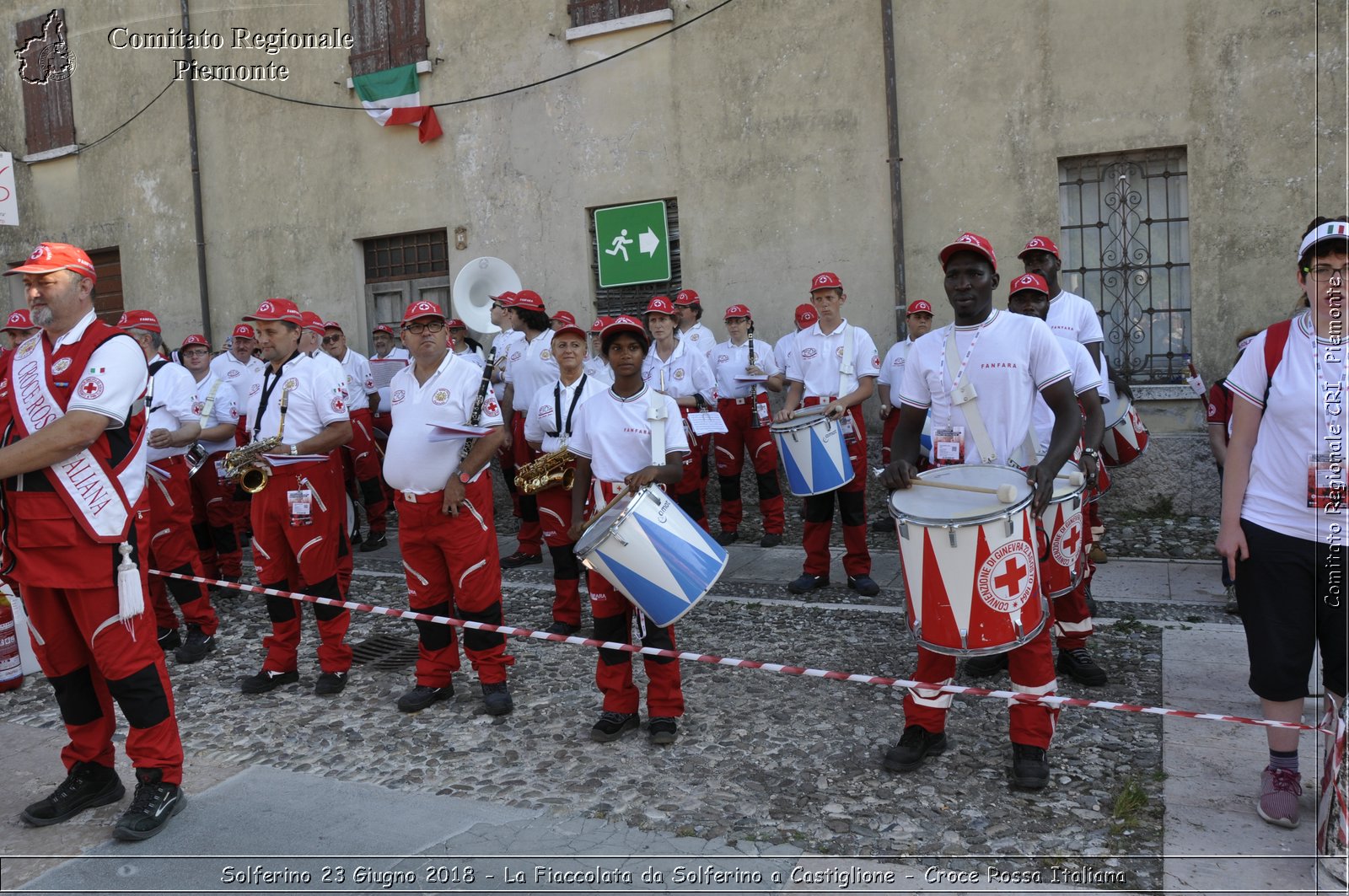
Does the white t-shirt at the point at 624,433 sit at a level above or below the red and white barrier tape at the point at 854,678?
above

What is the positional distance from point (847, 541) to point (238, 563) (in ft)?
16.7

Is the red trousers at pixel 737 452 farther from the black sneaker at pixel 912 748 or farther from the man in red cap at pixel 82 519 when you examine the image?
the man in red cap at pixel 82 519

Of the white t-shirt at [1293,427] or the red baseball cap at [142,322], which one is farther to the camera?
the red baseball cap at [142,322]

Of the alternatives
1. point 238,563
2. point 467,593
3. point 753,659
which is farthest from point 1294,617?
point 238,563

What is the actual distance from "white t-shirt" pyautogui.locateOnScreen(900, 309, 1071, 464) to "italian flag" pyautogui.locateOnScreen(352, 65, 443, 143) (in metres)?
10.1

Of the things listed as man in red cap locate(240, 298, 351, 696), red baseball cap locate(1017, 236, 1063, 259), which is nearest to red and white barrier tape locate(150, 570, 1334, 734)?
man in red cap locate(240, 298, 351, 696)

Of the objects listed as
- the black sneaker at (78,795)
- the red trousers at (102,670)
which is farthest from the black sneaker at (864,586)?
the black sneaker at (78,795)

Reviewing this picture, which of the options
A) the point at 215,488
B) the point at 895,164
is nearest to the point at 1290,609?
the point at 895,164

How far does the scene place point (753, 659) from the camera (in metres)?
6.27

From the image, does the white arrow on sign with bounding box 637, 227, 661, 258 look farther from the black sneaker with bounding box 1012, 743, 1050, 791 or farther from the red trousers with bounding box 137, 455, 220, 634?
the black sneaker with bounding box 1012, 743, 1050, 791

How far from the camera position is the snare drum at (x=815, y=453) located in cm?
721

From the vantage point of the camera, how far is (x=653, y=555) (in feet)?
15.1

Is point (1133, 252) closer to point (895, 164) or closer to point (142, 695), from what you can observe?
point (895, 164)

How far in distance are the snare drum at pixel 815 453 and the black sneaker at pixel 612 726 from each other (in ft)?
8.46
